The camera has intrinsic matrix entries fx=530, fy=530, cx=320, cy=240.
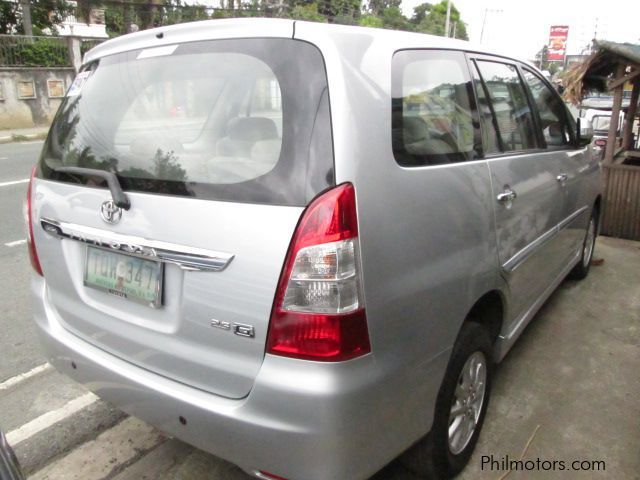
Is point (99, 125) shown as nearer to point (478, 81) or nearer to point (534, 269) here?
point (478, 81)

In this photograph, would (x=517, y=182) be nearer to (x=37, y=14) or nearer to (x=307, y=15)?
(x=37, y=14)

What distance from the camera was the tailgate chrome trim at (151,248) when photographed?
1.56m

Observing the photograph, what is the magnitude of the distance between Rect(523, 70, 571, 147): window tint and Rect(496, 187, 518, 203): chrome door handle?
971mm

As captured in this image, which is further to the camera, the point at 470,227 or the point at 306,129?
the point at 470,227

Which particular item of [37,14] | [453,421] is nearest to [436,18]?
[37,14]

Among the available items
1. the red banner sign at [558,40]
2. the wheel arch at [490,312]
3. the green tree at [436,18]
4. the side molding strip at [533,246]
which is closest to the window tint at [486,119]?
the side molding strip at [533,246]

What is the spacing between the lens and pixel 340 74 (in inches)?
60.8

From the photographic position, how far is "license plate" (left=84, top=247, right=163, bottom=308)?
171cm

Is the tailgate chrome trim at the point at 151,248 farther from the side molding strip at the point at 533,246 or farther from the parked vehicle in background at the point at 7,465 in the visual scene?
the side molding strip at the point at 533,246

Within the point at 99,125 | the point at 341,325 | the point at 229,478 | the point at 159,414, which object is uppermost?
the point at 99,125

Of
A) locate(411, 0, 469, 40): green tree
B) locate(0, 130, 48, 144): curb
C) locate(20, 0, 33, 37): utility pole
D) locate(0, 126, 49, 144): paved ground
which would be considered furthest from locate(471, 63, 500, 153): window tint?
locate(411, 0, 469, 40): green tree

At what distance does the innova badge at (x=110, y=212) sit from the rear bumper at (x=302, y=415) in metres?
0.52

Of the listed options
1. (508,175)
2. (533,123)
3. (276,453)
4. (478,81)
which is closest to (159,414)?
(276,453)

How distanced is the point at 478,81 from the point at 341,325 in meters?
1.47
